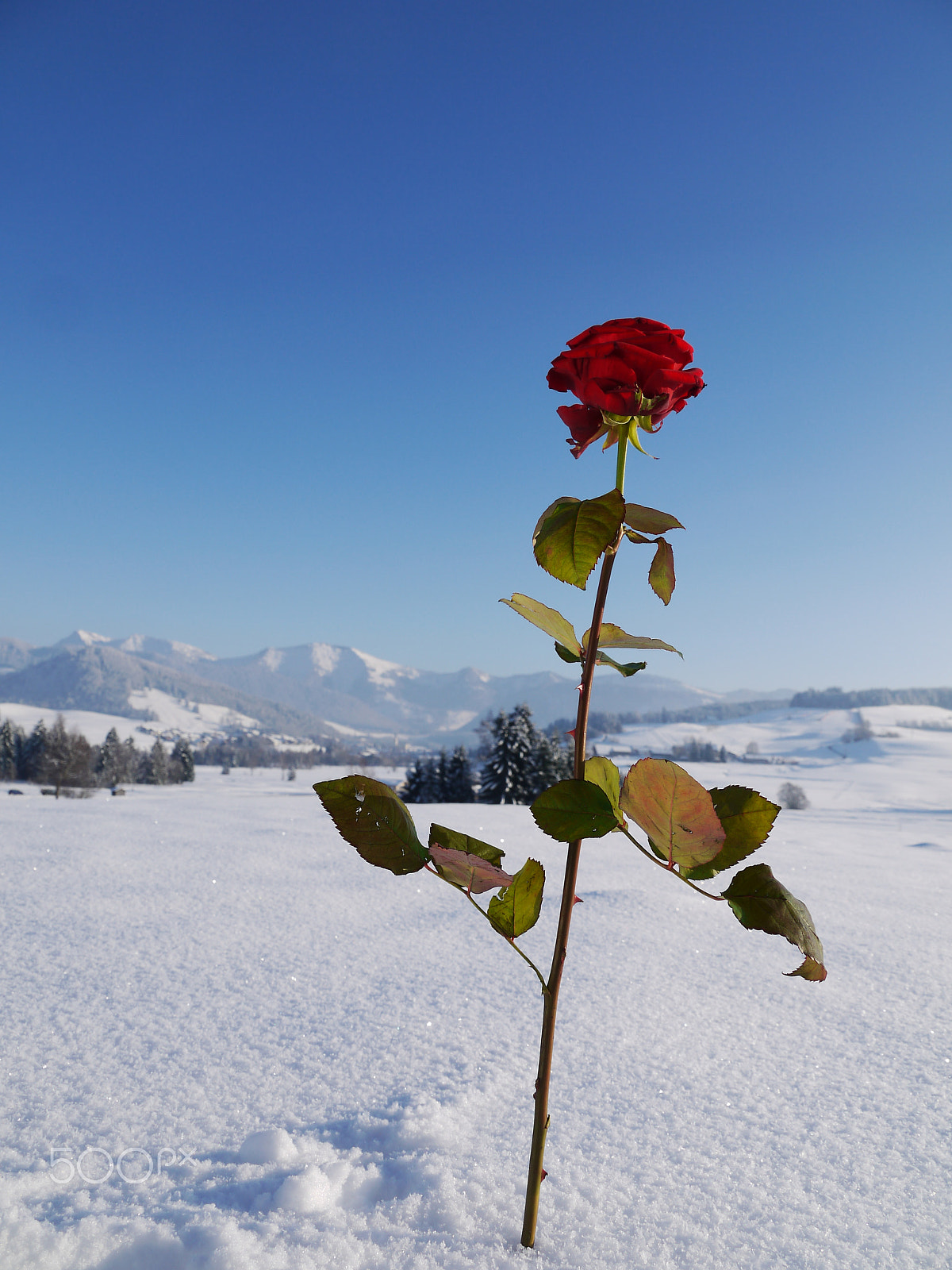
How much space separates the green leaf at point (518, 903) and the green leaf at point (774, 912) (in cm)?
23

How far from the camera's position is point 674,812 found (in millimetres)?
671

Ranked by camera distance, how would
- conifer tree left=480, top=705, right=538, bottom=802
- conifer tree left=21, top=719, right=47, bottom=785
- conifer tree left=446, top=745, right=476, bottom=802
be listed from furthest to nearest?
conifer tree left=21, top=719, right=47, bottom=785
conifer tree left=446, top=745, right=476, bottom=802
conifer tree left=480, top=705, right=538, bottom=802

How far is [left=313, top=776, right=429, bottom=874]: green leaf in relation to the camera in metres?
0.73

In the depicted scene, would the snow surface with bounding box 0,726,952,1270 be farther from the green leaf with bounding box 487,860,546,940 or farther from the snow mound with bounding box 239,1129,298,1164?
the green leaf with bounding box 487,860,546,940

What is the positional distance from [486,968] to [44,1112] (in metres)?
1.44

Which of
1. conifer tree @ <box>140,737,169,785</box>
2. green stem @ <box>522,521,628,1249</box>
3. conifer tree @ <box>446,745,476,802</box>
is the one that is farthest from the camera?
conifer tree @ <box>140,737,169,785</box>

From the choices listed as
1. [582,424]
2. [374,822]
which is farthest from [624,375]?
[374,822]

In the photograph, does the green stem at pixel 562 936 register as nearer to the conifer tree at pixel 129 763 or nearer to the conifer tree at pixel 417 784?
the conifer tree at pixel 417 784

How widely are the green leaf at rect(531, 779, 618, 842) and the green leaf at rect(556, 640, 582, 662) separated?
0.20m

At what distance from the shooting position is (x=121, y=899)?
322cm

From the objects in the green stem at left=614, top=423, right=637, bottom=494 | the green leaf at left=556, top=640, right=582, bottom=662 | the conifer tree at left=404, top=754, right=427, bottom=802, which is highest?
the green stem at left=614, top=423, right=637, bottom=494

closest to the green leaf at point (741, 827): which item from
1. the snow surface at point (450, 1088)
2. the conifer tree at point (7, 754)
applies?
the snow surface at point (450, 1088)

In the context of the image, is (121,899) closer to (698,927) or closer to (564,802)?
(698,927)

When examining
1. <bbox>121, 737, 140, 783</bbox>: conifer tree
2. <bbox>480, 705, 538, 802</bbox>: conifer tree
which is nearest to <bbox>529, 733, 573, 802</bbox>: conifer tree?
<bbox>480, 705, 538, 802</bbox>: conifer tree
